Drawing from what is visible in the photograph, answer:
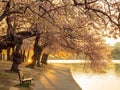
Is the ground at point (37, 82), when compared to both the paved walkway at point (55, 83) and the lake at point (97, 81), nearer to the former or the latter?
the paved walkway at point (55, 83)

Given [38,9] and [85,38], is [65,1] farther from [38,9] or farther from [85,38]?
[85,38]

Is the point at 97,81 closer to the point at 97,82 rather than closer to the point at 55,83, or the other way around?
the point at 97,82

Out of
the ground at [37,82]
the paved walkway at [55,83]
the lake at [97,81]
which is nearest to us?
the ground at [37,82]

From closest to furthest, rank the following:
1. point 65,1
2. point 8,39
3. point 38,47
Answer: point 65,1, point 8,39, point 38,47

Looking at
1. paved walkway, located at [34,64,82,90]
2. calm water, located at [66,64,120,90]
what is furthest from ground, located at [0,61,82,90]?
calm water, located at [66,64,120,90]

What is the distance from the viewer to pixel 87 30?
3341cm

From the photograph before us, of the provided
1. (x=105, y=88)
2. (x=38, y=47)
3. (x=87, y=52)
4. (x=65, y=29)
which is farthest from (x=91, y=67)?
(x=38, y=47)

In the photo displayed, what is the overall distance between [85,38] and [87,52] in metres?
2.40

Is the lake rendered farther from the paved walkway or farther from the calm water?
the paved walkway

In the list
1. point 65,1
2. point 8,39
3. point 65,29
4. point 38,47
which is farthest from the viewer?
point 38,47

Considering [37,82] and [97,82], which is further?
[97,82]

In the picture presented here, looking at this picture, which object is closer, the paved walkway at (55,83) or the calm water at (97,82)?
the paved walkway at (55,83)

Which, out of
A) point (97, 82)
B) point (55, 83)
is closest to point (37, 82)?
point (55, 83)

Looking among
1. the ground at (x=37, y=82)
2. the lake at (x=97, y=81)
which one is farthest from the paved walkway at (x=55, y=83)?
the lake at (x=97, y=81)
